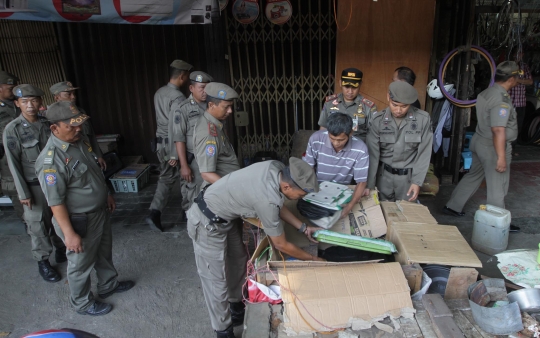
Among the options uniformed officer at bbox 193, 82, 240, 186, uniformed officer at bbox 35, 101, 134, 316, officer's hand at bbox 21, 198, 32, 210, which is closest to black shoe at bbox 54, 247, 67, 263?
officer's hand at bbox 21, 198, 32, 210

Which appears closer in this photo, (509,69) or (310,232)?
(310,232)

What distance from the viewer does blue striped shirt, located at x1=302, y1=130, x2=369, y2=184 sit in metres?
3.03

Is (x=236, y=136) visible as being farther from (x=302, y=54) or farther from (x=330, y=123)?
(x=330, y=123)

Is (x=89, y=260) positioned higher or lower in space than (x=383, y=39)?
lower

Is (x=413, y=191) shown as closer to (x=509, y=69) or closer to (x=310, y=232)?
(x=310, y=232)

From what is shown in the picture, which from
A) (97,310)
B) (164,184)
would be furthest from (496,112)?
(97,310)

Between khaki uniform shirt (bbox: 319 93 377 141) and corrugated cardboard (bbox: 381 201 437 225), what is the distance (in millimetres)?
1116

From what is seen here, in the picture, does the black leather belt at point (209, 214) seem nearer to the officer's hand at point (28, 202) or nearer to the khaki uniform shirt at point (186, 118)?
the khaki uniform shirt at point (186, 118)

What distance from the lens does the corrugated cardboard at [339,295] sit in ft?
6.24

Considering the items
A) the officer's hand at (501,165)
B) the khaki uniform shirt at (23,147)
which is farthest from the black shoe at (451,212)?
the khaki uniform shirt at (23,147)

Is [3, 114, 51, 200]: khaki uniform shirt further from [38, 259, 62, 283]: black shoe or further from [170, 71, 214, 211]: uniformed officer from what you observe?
[170, 71, 214, 211]: uniformed officer

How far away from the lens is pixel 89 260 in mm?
3018

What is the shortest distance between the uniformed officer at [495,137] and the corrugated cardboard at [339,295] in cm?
251

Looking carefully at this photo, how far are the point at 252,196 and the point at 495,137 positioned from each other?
3026 millimetres
